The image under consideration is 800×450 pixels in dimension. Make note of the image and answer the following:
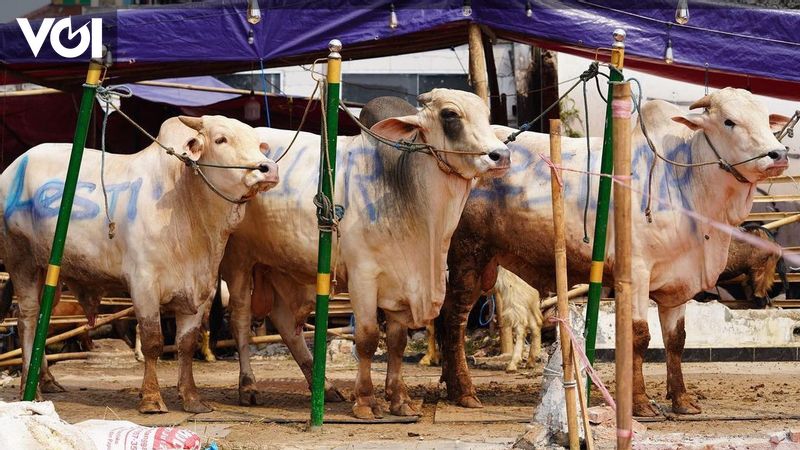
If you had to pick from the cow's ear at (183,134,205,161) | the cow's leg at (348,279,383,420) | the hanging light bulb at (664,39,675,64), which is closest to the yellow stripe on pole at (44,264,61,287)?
the cow's ear at (183,134,205,161)

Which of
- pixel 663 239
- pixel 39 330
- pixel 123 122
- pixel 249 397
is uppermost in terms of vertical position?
pixel 123 122

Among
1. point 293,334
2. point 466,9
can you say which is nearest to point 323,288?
point 293,334

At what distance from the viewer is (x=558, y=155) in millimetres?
8016

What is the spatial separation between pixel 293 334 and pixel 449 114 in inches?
94.1

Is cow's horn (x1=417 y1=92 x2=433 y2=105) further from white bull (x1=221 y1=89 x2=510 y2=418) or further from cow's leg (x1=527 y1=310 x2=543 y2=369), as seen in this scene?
cow's leg (x1=527 y1=310 x2=543 y2=369)

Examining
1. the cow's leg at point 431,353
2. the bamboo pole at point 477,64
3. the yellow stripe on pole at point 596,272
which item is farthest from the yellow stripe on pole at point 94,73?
the cow's leg at point 431,353

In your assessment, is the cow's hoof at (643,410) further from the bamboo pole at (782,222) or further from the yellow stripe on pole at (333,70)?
the bamboo pole at (782,222)

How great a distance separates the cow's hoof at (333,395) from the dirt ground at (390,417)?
0.19 m

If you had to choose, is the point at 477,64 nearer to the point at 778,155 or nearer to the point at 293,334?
the point at 293,334

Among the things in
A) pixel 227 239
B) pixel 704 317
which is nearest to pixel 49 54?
pixel 227 239

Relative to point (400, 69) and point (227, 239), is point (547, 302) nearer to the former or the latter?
point (227, 239)

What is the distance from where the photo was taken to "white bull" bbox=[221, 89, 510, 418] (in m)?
9.30

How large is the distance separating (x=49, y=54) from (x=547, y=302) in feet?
18.1

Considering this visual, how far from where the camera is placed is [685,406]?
31.2ft
